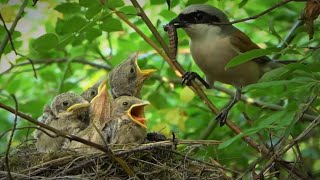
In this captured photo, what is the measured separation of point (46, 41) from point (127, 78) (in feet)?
1.89

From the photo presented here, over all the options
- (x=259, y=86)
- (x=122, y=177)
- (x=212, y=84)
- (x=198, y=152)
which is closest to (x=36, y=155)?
(x=122, y=177)

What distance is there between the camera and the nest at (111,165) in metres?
2.81

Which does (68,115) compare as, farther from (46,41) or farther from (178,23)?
(178,23)

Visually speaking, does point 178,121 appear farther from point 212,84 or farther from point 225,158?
point 225,158

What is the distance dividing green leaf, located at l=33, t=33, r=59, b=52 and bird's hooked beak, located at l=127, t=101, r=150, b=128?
528 millimetres

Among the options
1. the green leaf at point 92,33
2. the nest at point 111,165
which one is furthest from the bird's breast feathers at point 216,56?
the nest at point 111,165

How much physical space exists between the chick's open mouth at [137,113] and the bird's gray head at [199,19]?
731 millimetres

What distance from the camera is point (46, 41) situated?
3398mm

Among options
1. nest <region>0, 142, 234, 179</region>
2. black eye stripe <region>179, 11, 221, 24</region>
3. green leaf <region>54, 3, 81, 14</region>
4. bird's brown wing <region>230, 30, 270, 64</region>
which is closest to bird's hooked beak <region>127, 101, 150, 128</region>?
nest <region>0, 142, 234, 179</region>

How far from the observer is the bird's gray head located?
4008mm

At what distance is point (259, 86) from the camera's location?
219cm

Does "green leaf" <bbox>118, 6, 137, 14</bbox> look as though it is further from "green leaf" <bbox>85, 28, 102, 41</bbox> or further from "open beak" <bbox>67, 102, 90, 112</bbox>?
"open beak" <bbox>67, 102, 90, 112</bbox>

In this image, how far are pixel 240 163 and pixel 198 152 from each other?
1.52 feet

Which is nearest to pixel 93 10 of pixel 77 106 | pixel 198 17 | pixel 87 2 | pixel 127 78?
pixel 87 2
